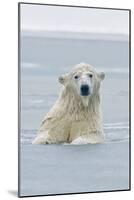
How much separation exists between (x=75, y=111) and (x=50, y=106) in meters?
0.17

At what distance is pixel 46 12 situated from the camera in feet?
13.4

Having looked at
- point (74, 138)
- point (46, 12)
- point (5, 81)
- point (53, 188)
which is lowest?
point (53, 188)

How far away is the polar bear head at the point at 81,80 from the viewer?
13.5 ft

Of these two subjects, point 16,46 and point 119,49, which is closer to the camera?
point 16,46

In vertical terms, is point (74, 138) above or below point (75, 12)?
below

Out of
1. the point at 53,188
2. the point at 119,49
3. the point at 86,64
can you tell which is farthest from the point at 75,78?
the point at 53,188

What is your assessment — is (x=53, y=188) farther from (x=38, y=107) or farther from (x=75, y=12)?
(x=75, y=12)

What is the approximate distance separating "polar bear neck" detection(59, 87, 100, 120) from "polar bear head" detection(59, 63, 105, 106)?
2 cm

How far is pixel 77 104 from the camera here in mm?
4137

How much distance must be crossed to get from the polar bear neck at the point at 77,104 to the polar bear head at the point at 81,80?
2 cm

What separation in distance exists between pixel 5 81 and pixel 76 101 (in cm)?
46

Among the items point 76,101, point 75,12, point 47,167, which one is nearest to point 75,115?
point 76,101

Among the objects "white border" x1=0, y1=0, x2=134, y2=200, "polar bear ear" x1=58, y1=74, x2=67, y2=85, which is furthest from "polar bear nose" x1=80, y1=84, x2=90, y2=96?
"white border" x1=0, y1=0, x2=134, y2=200

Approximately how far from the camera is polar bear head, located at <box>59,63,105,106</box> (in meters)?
4.11
